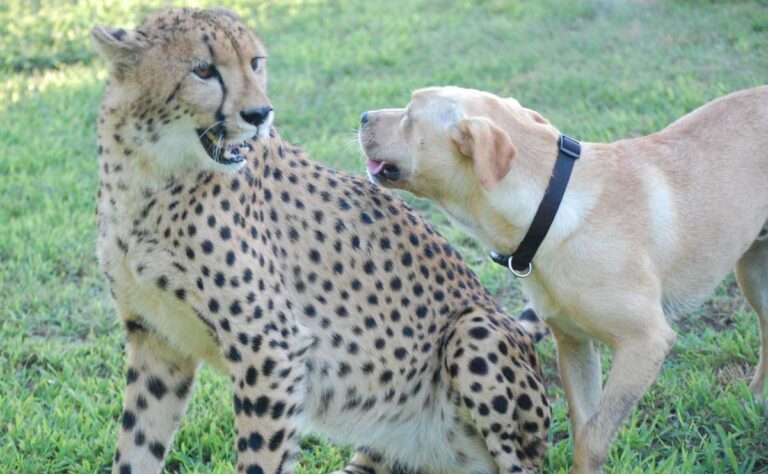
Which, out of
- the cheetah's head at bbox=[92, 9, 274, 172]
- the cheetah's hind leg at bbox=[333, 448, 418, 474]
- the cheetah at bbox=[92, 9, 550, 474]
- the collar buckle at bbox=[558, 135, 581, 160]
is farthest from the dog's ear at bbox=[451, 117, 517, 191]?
the cheetah's hind leg at bbox=[333, 448, 418, 474]

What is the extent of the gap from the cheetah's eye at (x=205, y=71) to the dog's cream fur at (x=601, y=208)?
662mm

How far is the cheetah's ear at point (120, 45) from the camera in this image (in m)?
3.17

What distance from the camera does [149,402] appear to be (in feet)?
11.6

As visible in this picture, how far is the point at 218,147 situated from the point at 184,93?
7.3 inches

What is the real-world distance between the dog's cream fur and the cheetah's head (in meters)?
0.60

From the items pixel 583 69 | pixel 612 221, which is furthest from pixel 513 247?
pixel 583 69

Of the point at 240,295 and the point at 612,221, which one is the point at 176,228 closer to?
the point at 240,295

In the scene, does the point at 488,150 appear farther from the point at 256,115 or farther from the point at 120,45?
the point at 120,45

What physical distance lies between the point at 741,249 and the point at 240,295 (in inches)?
69.7

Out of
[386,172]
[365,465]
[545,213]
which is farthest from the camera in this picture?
[365,465]

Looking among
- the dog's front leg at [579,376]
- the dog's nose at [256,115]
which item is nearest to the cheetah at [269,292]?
the dog's nose at [256,115]

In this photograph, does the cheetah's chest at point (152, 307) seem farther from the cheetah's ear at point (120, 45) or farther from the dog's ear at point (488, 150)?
the dog's ear at point (488, 150)

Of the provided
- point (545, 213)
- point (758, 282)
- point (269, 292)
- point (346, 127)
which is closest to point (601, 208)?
point (545, 213)

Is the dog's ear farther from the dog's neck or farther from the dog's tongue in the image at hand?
the dog's tongue
